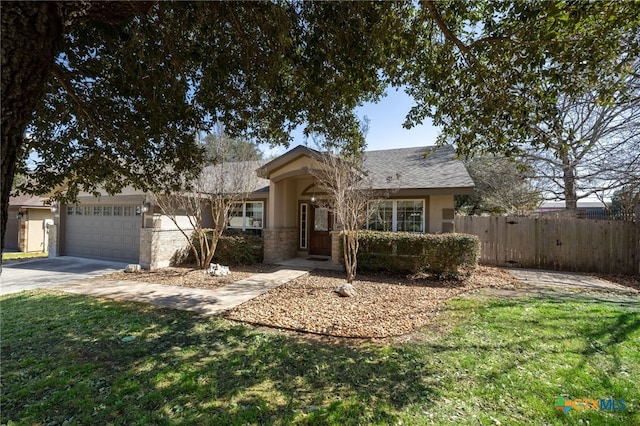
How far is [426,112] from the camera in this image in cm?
615

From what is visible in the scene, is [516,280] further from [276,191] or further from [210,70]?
[210,70]

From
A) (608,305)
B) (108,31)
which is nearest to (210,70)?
(108,31)

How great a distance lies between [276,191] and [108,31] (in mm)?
8610

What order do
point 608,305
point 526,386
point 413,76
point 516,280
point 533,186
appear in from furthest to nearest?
point 533,186 < point 516,280 < point 608,305 < point 413,76 < point 526,386

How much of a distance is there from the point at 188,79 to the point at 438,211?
9.45 metres

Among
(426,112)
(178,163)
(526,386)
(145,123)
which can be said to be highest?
(426,112)

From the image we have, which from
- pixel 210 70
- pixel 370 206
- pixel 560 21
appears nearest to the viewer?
pixel 560 21

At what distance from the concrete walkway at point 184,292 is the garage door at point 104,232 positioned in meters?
3.63

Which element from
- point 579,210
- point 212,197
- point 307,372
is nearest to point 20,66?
point 307,372

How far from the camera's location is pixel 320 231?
1377 cm

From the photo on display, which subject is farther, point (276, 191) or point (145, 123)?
point (276, 191)

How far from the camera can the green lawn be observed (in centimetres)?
311

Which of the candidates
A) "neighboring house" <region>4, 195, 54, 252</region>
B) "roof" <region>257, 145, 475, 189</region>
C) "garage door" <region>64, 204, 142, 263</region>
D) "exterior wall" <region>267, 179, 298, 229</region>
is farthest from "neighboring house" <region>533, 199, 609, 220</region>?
"neighboring house" <region>4, 195, 54, 252</region>

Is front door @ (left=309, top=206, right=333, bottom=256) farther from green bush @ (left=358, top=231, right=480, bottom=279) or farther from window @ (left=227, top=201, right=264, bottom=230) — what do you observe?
green bush @ (left=358, top=231, right=480, bottom=279)
